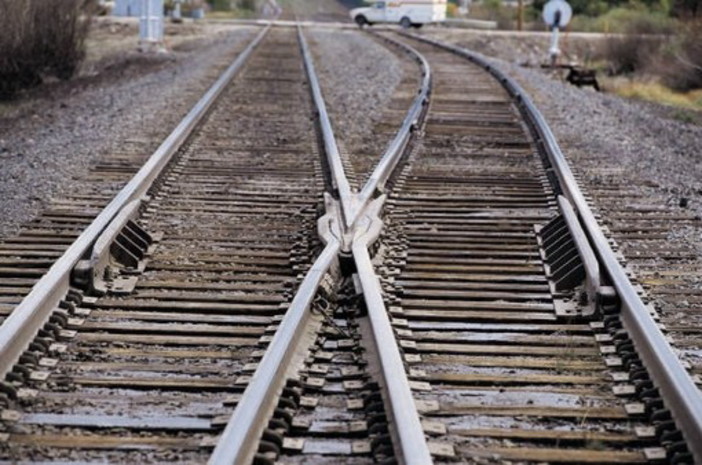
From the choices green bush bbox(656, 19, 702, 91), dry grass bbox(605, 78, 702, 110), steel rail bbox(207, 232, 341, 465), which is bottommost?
dry grass bbox(605, 78, 702, 110)

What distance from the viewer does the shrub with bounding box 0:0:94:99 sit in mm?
17453

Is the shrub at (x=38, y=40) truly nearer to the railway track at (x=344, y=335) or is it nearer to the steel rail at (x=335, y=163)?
the steel rail at (x=335, y=163)

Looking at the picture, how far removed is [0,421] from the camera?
4.27 m

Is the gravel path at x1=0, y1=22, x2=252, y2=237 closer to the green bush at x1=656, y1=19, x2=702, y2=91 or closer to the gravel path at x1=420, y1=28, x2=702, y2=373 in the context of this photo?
the gravel path at x1=420, y1=28, x2=702, y2=373

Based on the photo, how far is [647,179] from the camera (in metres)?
9.88

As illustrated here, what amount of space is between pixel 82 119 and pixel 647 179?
6523 mm

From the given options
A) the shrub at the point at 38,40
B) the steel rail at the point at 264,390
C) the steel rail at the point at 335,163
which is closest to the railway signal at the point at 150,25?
the shrub at the point at 38,40

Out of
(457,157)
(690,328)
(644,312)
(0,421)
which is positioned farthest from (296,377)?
(457,157)

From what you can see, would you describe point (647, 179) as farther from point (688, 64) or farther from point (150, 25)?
point (150, 25)

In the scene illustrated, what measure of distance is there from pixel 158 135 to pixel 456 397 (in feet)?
23.9

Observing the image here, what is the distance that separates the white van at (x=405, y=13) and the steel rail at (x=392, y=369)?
3754 centimetres

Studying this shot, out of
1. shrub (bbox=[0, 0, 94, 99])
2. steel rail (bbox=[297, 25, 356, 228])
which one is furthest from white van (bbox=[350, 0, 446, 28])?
steel rail (bbox=[297, 25, 356, 228])

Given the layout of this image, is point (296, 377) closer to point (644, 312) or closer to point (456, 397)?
point (456, 397)

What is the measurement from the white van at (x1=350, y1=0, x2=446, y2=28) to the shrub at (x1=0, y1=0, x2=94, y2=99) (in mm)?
22894
